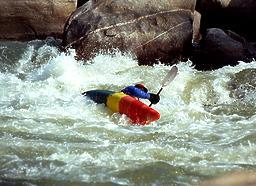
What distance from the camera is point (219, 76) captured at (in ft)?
28.1

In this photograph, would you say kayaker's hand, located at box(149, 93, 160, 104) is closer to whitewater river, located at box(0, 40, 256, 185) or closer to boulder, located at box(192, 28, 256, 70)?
whitewater river, located at box(0, 40, 256, 185)

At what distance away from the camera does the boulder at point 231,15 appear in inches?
449

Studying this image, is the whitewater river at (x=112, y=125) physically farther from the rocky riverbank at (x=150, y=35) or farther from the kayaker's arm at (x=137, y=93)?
the kayaker's arm at (x=137, y=93)

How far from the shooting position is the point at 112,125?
6367 millimetres

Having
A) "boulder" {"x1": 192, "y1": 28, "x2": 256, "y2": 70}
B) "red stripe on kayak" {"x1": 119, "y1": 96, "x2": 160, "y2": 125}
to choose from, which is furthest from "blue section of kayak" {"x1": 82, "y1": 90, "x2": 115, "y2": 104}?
"boulder" {"x1": 192, "y1": 28, "x2": 256, "y2": 70}

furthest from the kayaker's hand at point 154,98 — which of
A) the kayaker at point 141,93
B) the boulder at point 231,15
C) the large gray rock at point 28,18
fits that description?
the boulder at point 231,15

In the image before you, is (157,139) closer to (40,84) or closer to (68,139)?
(68,139)

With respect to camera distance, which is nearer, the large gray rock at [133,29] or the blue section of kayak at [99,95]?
the blue section of kayak at [99,95]

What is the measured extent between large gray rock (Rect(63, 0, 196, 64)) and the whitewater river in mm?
258

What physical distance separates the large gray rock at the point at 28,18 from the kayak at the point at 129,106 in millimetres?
→ 4345

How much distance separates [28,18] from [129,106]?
516cm

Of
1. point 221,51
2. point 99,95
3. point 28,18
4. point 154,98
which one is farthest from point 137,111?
point 28,18

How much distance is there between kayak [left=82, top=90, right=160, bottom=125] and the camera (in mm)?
6434

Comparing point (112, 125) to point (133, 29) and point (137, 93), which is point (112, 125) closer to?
point (137, 93)
